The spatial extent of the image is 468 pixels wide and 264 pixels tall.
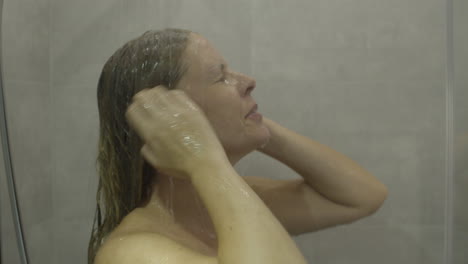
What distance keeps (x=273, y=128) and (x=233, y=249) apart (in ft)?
0.49

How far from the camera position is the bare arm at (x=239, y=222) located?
0.43 metres

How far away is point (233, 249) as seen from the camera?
43cm

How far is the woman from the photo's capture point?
45cm

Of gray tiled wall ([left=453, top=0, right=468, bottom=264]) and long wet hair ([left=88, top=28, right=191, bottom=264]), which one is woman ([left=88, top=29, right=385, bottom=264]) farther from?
gray tiled wall ([left=453, top=0, right=468, bottom=264])

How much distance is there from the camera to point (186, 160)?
0.48m

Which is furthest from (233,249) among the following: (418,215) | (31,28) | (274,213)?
(31,28)

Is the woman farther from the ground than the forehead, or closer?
closer

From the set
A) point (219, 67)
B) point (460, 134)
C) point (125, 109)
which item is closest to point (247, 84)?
point (219, 67)

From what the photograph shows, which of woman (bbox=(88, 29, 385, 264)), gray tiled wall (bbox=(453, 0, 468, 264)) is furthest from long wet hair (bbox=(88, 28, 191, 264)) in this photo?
gray tiled wall (bbox=(453, 0, 468, 264))

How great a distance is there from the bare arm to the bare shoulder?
3 cm

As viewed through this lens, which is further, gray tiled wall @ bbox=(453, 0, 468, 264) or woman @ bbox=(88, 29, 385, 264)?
gray tiled wall @ bbox=(453, 0, 468, 264)

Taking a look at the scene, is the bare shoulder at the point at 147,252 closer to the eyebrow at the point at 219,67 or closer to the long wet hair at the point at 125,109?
the long wet hair at the point at 125,109

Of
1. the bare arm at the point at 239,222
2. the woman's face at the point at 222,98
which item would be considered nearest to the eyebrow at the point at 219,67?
the woman's face at the point at 222,98

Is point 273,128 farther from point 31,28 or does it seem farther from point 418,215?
point 31,28
